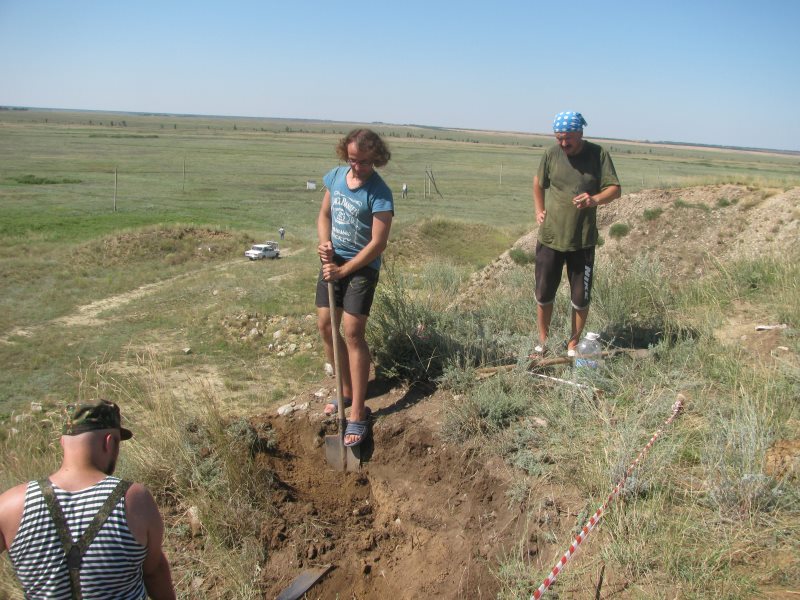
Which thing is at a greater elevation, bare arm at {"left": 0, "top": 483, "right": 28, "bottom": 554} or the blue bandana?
the blue bandana

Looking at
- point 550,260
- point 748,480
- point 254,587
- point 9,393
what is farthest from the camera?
point 9,393

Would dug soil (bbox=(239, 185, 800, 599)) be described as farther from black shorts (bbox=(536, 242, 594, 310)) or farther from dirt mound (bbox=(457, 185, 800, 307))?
dirt mound (bbox=(457, 185, 800, 307))

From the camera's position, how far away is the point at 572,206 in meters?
4.62

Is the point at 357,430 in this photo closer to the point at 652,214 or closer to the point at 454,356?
the point at 454,356

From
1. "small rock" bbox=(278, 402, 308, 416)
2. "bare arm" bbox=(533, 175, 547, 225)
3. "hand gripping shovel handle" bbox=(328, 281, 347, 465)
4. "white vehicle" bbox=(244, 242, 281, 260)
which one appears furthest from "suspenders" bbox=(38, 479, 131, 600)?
"white vehicle" bbox=(244, 242, 281, 260)

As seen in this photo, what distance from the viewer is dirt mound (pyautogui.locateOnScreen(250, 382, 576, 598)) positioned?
3105 mm

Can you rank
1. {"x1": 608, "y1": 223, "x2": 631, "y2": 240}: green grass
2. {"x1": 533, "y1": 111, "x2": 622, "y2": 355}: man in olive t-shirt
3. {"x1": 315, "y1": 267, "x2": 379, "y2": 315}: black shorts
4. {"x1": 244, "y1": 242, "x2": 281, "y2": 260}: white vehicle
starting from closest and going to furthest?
{"x1": 315, "y1": 267, "x2": 379, "y2": 315}: black shorts < {"x1": 533, "y1": 111, "x2": 622, "y2": 355}: man in olive t-shirt < {"x1": 608, "y1": 223, "x2": 631, "y2": 240}: green grass < {"x1": 244, "y1": 242, "x2": 281, "y2": 260}: white vehicle

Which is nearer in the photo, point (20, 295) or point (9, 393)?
point (9, 393)

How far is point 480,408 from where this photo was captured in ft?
12.9

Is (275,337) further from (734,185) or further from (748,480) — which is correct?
(734,185)

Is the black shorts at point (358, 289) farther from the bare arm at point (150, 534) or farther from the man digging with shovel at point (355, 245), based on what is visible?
the bare arm at point (150, 534)

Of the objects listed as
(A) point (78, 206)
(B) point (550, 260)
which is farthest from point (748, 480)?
(A) point (78, 206)

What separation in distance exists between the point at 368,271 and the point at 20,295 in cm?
1163

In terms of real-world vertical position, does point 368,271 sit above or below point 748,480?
above
